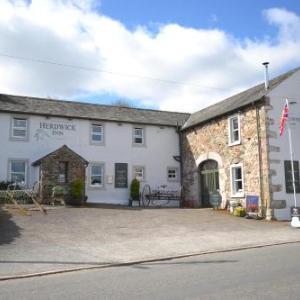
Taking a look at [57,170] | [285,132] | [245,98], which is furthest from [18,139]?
[285,132]

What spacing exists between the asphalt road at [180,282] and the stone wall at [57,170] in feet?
45.9

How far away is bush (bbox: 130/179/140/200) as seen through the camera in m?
26.8

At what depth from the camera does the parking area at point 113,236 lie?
11.2m

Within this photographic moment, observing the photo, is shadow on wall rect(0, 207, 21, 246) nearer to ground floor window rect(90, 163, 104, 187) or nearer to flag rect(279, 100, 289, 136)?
ground floor window rect(90, 163, 104, 187)

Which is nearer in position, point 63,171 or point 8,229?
point 8,229

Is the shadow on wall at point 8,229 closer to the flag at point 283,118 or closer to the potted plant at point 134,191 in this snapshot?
the potted plant at point 134,191

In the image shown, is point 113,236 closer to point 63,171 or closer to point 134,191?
point 63,171

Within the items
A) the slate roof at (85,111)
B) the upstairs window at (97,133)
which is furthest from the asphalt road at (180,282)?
the slate roof at (85,111)

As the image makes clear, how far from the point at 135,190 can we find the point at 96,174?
2.64 metres

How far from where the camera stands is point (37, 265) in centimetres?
1027

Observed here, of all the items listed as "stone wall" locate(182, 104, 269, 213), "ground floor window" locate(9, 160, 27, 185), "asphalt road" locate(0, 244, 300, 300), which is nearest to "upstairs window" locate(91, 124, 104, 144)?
"ground floor window" locate(9, 160, 27, 185)

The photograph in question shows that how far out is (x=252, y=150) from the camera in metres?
22.2

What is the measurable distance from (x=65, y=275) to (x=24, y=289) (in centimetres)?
158

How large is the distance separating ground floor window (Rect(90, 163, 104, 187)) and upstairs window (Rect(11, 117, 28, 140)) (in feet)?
14.7
